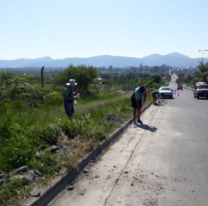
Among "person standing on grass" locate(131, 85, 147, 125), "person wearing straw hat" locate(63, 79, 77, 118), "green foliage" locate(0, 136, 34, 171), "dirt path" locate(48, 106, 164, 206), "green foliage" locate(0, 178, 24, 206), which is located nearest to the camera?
"green foliage" locate(0, 178, 24, 206)

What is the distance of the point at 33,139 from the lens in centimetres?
970

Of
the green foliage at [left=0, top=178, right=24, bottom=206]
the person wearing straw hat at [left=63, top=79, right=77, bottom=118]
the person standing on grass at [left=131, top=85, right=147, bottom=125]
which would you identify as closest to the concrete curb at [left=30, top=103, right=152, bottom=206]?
the green foliage at [left=0, top=178, right=24, bottom=206]

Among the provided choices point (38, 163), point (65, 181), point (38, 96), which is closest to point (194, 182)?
point (65, 181)

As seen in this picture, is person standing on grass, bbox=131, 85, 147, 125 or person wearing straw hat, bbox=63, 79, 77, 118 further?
person standing on grass, bbox=131, 85, 147, 125

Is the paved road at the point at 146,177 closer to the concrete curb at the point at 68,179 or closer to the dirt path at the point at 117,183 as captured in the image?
the dirt path at the point at 117,183

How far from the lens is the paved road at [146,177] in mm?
6422

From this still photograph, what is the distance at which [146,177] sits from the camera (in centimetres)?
787

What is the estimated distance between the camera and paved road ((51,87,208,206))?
6.42 m

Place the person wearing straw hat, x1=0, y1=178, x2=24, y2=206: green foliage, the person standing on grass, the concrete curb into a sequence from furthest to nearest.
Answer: the person standing on grass, the person wearing straw hat, the concrete curb, x1=0, y1=178, x2=24, y2=206: green foliage

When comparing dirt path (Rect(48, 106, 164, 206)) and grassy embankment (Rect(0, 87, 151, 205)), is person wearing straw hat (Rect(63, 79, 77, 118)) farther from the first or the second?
dirt path (Rect(48, 106, 164, 206))

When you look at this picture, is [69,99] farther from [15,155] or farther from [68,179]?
[68,179]

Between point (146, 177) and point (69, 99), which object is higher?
point (69, 99)

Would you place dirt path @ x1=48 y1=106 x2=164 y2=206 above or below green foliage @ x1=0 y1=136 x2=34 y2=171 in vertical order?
below

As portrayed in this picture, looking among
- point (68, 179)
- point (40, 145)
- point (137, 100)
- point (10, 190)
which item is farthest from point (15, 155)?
point (137, 100)
